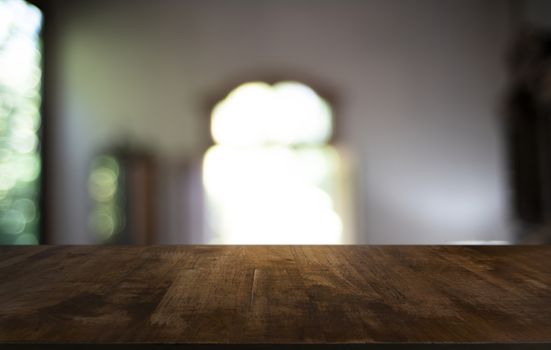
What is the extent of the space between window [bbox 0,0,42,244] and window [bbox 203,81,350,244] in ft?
6.32

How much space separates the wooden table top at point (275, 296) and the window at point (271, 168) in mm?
5653

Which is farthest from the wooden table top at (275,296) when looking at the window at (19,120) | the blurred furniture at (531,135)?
the window at (19,120)

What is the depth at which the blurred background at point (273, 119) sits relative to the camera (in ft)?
22.0

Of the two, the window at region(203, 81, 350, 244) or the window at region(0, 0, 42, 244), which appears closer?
the window at region(0, 0, 42, 244)

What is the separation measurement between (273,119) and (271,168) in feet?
1.90

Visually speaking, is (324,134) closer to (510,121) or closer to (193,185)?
(193,185)

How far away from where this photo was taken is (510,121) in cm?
546

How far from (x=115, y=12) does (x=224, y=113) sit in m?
1.77

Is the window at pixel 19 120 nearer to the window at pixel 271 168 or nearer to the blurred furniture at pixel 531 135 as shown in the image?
the window at pixel 271 168

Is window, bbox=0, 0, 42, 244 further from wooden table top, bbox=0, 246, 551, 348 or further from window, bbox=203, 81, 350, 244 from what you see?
wooden table top, bbox=0, 246, 551, 348

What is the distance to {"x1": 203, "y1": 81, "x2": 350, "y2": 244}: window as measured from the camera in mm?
6719

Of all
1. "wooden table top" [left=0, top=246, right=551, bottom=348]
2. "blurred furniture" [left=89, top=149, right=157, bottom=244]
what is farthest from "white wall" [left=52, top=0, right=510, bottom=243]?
"wooden table top" [left=0, top=246, right=551, bottom=348]

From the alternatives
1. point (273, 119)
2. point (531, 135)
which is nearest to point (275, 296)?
point (531, 135)

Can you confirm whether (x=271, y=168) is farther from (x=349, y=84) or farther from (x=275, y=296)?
(x=275, y=296)
